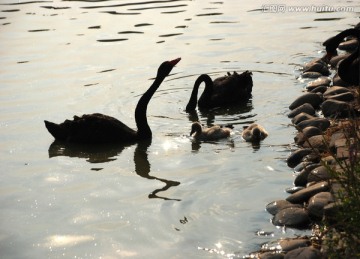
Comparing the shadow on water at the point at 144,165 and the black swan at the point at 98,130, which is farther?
the black swan at the point at 98,130

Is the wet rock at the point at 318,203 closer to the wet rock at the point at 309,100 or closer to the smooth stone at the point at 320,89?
the wet rock at the point at 309,100

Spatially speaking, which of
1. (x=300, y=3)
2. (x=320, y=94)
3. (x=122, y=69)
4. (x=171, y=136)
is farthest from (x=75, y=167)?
(x=300, y=3)

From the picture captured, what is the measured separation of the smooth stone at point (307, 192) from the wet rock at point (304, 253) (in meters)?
1.33

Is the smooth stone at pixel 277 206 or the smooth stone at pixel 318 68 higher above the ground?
the smooth stone at pixel 277 206

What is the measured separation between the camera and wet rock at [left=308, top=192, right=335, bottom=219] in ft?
25.5

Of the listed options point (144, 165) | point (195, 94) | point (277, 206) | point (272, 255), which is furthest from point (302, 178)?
point (195, 94)

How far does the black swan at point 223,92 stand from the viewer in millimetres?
13570

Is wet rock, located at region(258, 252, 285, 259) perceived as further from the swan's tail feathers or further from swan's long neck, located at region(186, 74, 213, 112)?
swan's long neck, located at region(186, 74, 213, 112)

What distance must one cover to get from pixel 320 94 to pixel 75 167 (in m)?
4.22

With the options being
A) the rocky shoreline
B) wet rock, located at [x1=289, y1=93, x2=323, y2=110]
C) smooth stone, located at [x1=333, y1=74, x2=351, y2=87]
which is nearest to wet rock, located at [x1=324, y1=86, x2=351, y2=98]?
the rocky shoreline

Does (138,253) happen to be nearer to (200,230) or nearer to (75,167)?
(200,230)

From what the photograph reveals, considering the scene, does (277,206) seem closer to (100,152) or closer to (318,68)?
(100,152)

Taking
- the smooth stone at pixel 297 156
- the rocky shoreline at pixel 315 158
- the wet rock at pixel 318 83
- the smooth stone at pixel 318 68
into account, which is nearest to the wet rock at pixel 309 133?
the rocky shoreline at pixel 315 158

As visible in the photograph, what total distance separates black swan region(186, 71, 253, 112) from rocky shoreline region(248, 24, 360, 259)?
1.08 metres
